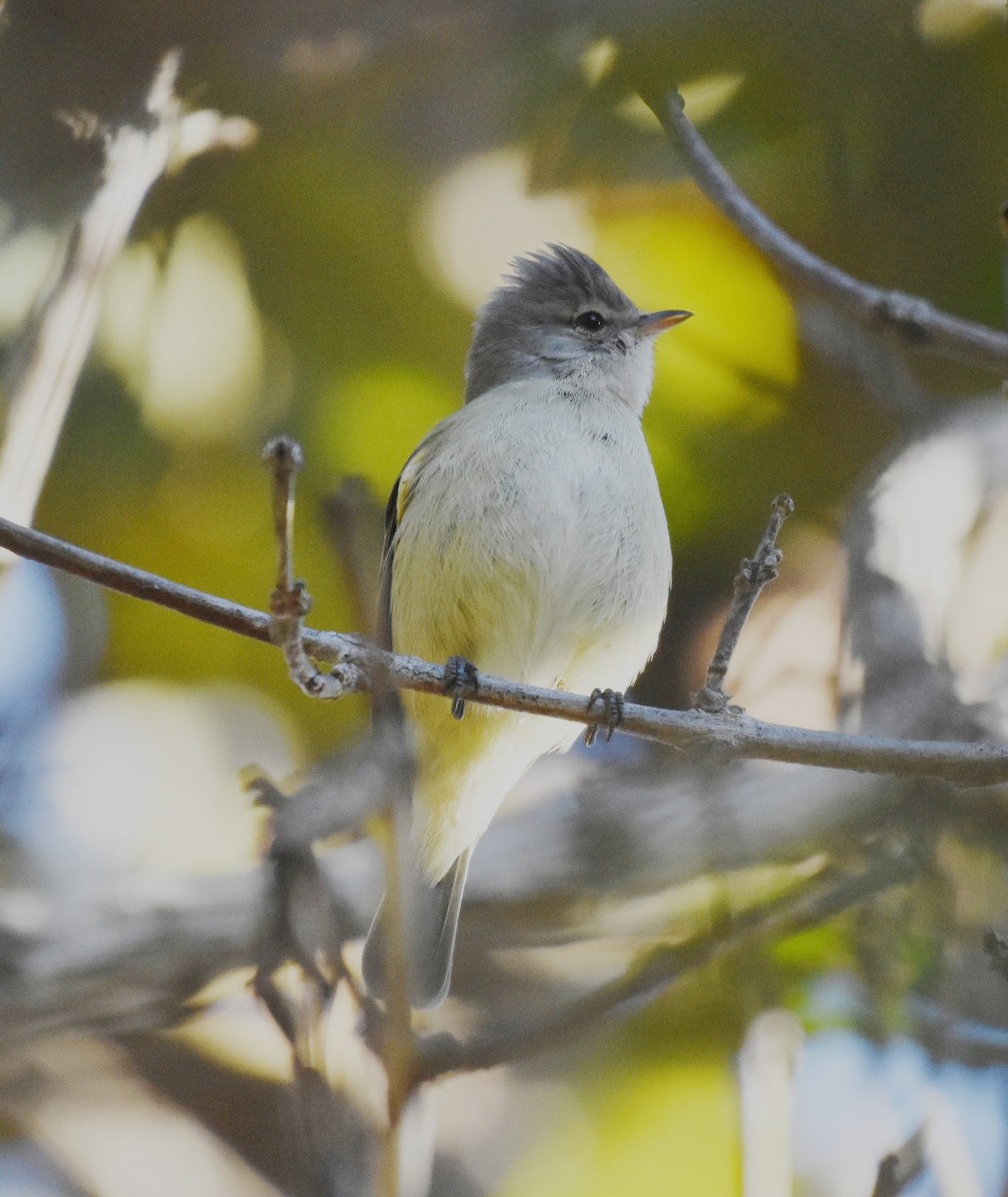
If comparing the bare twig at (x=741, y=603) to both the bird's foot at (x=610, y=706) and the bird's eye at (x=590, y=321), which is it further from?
the bird's eye at (x=590, y=321)

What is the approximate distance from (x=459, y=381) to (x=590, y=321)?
389mm

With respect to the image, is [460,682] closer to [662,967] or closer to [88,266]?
[662,967]

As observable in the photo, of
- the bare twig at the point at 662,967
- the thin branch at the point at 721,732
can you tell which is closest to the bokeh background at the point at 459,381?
the bare twig at the point at 662,967

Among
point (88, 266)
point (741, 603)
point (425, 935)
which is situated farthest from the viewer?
point (88, 266)

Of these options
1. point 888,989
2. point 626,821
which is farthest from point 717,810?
point 888,989

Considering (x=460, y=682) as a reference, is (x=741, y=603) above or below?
above

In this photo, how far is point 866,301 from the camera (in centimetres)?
172

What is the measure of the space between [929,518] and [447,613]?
1.38m

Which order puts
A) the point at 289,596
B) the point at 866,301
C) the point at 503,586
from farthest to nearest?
1. the point at 503,586
2. the point at 866,301
3. the point at 289,596

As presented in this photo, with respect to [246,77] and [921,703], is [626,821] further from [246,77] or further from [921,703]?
[246,77]

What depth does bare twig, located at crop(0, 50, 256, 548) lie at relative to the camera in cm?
234

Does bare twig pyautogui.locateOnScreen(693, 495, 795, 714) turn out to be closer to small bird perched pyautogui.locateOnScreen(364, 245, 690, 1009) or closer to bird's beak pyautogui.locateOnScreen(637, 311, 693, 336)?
small bird perched pyautogui.locateOnScreen(364, 245, 690, 1009)

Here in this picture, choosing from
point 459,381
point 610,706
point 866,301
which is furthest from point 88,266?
point 866,301

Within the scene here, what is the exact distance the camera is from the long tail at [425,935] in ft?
7.51
